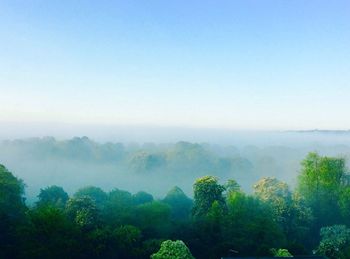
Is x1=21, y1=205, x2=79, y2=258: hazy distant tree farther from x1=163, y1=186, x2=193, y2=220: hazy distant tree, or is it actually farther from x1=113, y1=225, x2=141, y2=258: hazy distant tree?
x1=163, y1=186, x2=193, y2=220: hazy distant tree

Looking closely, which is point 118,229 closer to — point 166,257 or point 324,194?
point 166,257

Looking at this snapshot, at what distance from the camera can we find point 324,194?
169 ft

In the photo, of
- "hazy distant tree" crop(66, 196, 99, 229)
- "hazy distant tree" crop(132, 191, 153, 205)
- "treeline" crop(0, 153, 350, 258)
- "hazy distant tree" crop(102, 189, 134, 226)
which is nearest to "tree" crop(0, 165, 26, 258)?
"treeline" crop(0, 153, 350, 258)

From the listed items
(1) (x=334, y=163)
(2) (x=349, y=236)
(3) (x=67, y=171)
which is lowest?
(3) (x=67, y=171)

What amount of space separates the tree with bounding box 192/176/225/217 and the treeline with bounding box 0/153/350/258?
13 centimetres

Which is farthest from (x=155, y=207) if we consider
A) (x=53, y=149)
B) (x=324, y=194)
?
(x=53, y=149)

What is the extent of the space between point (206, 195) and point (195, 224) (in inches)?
291

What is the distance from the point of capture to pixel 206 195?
147 ft

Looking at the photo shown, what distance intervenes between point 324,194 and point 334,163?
16.4 feet

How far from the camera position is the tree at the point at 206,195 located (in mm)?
44406

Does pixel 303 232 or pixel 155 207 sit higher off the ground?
pixel 155 207

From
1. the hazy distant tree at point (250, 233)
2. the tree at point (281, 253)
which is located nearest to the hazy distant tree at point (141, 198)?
the hazy distant tree at point (250, 233)

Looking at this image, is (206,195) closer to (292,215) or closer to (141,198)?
(292,215)

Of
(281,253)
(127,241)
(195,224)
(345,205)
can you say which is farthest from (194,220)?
(345,205)
